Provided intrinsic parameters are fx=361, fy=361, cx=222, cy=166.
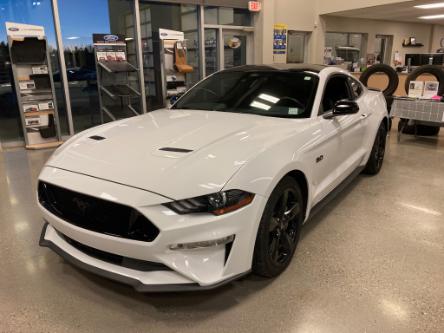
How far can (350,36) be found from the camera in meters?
11.7

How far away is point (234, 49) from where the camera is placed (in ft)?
29.3

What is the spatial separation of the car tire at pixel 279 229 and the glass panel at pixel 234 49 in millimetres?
6988

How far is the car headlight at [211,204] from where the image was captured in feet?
5.52

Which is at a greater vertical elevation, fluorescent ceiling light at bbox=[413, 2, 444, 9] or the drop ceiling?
fluorescent ceiling light at bbox=[413, 2, 444, 9]

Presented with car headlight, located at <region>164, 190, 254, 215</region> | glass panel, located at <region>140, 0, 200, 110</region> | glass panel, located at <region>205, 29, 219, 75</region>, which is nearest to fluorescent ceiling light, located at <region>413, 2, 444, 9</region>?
glass panel, located at <region>205, 29, 219, 75</region>

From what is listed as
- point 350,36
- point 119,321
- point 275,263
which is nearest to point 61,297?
point 119,321

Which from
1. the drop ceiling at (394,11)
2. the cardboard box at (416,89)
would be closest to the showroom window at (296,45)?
the drop ceiling at (394,11)

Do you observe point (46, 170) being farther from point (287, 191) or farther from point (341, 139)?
point (341, 139)

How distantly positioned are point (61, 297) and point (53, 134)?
15.5 ft

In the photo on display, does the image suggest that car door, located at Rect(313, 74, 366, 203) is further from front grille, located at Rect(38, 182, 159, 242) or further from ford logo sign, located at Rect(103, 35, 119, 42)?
ford logo sign, located at Rect(103, 35, 119, 42)

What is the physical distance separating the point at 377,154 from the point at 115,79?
5.34m

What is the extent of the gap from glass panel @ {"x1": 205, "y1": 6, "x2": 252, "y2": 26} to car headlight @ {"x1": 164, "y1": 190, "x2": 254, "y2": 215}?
7295 mm

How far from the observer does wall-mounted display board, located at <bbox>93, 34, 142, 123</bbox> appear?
6.50 metres

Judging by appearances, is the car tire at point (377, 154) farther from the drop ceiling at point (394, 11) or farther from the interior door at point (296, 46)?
the interior door at point (296, 46)
